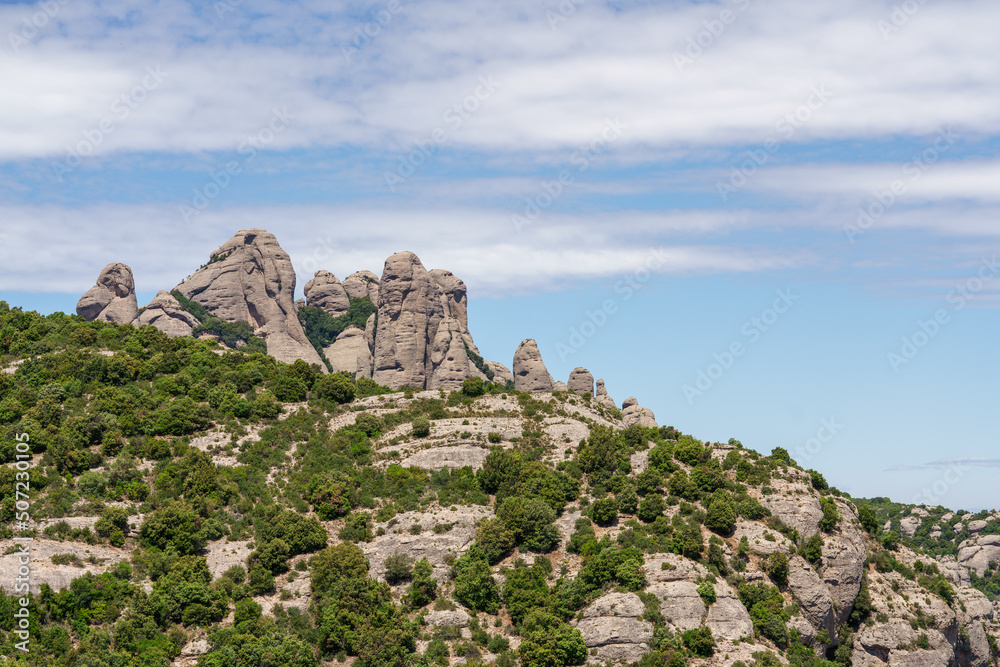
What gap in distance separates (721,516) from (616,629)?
58.5 ft

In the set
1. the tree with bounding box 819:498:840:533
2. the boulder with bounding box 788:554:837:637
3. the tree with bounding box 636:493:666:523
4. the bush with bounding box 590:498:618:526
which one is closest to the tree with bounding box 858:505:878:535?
Answer: the tree with bounding box 819:498:840:533

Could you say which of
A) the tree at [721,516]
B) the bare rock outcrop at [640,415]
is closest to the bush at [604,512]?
the tree at [721,516]

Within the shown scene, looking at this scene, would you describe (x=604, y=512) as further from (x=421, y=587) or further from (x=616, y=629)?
(x=421, y=587)

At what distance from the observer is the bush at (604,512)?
8744cm

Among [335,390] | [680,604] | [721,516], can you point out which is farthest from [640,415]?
[680,604]

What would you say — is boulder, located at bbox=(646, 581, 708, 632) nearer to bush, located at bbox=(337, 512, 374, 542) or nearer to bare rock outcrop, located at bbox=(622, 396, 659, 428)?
bush, located at bbox=(337, 512, 374, 542)

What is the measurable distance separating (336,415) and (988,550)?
14647 centimetres

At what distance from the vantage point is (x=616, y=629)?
242 ft

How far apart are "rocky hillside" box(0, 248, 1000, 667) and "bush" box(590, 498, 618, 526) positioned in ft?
0.80

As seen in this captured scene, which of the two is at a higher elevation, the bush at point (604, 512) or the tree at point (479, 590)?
the bush at point (604, 512)

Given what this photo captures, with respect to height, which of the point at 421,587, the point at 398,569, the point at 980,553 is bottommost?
the point at 980,553

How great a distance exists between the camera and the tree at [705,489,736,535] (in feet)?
281

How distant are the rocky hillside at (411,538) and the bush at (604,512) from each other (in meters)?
0.24

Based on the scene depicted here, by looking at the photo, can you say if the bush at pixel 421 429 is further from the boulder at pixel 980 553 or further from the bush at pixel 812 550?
the boulder at pixel 980 553
